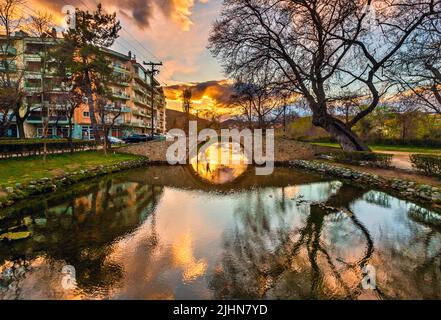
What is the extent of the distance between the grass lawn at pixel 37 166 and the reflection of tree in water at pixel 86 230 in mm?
3158

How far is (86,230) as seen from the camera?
7.96 metres

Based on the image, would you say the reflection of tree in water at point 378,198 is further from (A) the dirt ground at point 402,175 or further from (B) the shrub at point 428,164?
(B) the shrub at point 428,164

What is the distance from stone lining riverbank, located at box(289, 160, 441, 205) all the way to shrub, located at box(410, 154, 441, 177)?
6.21 feet

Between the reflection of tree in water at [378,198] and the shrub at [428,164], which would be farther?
the shrub at [428,164]

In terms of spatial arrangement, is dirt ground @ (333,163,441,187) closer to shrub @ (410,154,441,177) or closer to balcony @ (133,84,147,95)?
shrub @ (410,154,441,177)

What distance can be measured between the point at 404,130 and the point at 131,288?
4313 cm

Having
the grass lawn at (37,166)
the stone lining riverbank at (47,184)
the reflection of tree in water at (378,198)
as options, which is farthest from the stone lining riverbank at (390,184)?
the grass lawn at (37,166)

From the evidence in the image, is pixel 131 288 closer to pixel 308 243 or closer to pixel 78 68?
pixel 308 243

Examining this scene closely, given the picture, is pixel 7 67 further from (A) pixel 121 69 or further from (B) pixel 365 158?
(A) pixel 121 69

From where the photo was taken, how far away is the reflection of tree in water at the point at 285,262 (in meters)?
4.70

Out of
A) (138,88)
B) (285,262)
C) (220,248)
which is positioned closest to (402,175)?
(285,262)
